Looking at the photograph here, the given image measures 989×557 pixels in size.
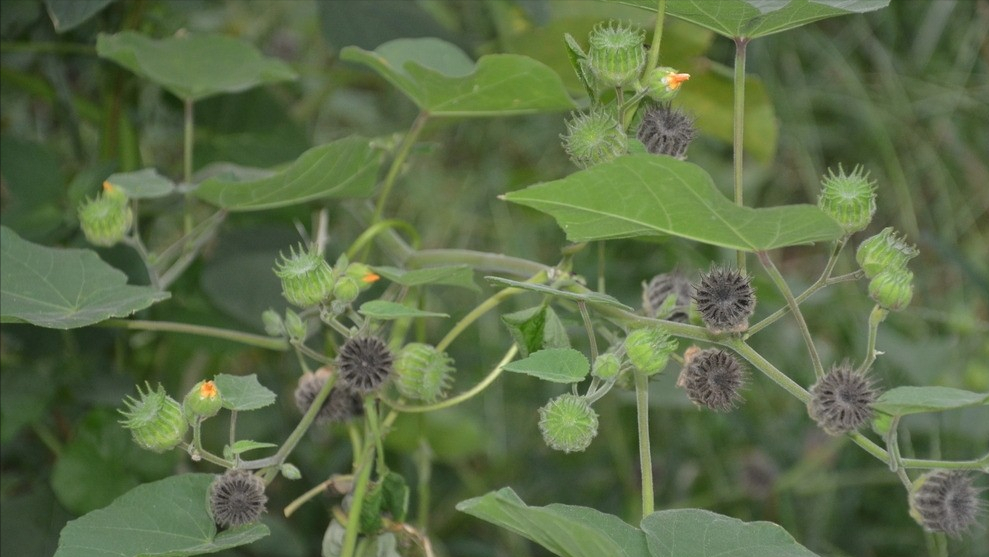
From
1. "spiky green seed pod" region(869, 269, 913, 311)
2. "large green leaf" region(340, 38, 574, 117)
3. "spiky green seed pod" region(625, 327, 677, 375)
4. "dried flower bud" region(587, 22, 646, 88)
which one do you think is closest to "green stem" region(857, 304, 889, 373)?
"spiky green seed pod" region(869, 269, 913, 311)

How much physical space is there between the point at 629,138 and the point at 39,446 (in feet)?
3.21

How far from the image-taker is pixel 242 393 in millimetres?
756

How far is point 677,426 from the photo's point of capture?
1.84 m

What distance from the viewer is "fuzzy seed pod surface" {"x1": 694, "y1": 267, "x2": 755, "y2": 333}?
0.67m

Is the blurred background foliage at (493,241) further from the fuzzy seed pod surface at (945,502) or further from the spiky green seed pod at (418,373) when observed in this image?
the fuzzy seed pod surface at (945,502)

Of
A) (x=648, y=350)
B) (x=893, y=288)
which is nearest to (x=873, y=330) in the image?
(x=893, y=288)

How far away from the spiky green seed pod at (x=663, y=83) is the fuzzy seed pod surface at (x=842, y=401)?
0.23 metres

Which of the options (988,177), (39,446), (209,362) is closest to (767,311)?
(988,177)

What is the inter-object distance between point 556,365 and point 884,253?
236 mm

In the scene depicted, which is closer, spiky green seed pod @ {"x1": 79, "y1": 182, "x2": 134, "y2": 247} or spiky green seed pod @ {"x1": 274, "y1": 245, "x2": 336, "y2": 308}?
spiky green seed pod @ {"x1": 274, "y1": 245, "x2": 336, "y2": 308}

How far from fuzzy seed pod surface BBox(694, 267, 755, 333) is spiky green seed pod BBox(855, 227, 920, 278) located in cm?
8

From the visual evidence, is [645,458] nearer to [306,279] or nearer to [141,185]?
[306,279]

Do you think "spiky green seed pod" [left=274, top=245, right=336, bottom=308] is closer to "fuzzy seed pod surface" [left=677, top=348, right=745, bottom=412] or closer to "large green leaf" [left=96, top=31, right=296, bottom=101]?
"fuzzy seed pod surface" [left=677, top=348, right=745, bottom=412]

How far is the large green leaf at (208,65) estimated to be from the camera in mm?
1128
